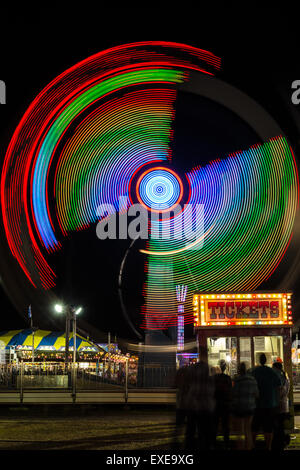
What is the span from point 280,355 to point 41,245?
12.3 meters

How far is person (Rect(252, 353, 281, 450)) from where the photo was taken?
30.9 ft

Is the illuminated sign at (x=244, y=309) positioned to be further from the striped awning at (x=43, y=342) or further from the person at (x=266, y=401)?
the striped awning at (x=43, y=342)

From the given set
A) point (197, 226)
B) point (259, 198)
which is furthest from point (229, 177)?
point (197, 226)

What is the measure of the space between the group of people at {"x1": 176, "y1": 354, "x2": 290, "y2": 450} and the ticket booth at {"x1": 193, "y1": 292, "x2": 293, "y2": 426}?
3518mm

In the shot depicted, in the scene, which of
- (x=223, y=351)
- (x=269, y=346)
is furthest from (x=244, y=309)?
(x=223, y=351)

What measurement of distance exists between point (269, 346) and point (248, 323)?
69cm

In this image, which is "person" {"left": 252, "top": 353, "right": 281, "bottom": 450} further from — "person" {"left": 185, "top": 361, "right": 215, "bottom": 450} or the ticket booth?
the ticket booth

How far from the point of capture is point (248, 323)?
45.3 feet

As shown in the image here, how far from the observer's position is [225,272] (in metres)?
25.6

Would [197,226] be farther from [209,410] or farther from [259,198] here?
[209,410]

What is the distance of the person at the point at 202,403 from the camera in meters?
8.55

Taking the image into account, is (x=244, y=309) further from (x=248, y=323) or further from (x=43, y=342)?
(x=43, y=342)

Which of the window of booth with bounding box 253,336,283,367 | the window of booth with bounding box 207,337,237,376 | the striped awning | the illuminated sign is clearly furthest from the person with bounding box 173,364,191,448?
the striped awning

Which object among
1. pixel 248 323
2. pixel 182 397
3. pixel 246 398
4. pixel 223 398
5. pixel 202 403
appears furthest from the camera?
pixel 248 323
